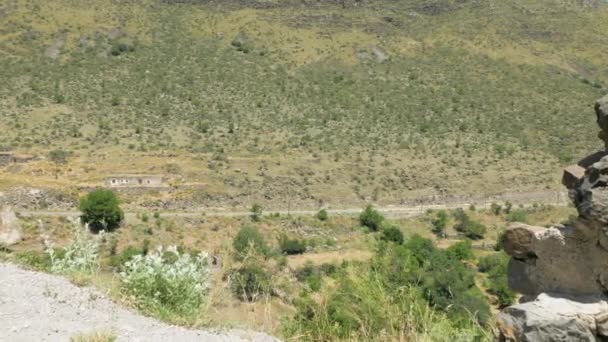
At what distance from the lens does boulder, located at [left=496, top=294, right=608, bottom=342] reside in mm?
4293

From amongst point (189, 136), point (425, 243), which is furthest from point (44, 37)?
point (425, 243)

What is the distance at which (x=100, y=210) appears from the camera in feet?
103

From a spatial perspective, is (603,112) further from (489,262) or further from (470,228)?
(470,228)

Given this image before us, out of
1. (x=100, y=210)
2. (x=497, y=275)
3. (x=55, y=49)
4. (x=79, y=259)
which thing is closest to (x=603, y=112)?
(x=79, y=259)

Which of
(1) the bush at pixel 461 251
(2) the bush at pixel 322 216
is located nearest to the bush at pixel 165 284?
(1) the bush at pixel 461 251

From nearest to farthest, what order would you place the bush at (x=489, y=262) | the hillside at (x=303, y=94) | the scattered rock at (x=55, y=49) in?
1. the bush at (x=489, y=262)
2. the hillside at (x=303, y=94)
3. the scattered rock at (x=55, y=49)

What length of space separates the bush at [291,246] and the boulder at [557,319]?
1064 inches

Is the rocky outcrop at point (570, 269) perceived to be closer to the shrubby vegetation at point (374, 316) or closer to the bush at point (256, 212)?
the shrubby vegetation at point (374, 316)

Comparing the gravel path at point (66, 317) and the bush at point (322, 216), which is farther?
the bush at point (322, 216)

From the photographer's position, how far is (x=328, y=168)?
153 ft

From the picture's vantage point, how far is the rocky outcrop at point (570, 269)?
4.30 m

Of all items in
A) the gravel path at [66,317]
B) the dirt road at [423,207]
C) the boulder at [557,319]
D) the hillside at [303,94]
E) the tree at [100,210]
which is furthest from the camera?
the hillside at [303,94]

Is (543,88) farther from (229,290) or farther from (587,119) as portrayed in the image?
(229,290)

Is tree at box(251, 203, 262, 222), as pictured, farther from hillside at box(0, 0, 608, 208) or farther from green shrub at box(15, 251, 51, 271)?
green shrub at box(15, 251, 51, 271)
